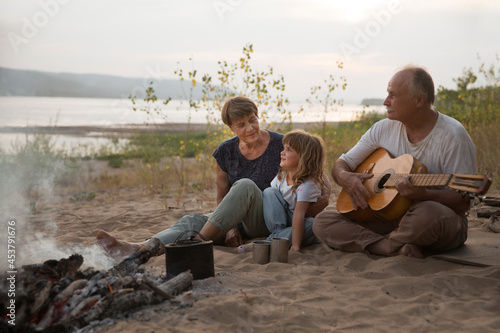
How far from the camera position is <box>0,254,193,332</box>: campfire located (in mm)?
2439

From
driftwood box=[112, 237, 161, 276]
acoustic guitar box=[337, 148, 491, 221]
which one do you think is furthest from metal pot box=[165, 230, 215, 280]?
acoustic guitar box=[337, 148, 491, 221]

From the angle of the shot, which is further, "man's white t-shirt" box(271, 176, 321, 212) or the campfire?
"man's white t-shirt" box(271, 176, 321, 212)

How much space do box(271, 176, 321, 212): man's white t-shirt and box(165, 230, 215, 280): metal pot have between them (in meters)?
1.08

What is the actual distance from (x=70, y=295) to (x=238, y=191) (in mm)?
1687

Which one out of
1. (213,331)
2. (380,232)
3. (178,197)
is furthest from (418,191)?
(178,197)

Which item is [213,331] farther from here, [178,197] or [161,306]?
[178,197]

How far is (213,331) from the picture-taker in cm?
235

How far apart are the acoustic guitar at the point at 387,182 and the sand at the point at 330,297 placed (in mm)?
367

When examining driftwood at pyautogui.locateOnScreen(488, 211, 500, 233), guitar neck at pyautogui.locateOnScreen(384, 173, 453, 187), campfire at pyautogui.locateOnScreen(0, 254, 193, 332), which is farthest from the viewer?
driftwood at pyautogui.locateOnScreen(488, 211, 500, 233)

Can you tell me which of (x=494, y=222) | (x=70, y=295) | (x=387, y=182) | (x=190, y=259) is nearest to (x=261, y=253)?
(x=190, y=259)

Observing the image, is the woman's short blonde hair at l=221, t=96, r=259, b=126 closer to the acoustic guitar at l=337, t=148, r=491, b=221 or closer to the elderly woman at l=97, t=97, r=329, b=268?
the elderly woman at l=97, t=97, r=329, b=268

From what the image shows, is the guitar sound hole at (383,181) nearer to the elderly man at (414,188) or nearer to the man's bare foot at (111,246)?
the elderly man at (414,188)

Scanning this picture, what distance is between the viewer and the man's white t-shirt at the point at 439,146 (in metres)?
3.35

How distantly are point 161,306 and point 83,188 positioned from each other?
22.2ft
